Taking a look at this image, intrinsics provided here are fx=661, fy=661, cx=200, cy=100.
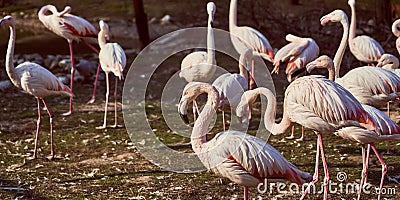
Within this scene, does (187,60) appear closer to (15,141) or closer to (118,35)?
(15,141)

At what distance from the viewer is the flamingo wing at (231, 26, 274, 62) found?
728 centimetres

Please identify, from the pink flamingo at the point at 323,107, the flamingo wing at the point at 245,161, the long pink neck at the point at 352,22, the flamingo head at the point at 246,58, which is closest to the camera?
the flamingo wing at the point at 245,161

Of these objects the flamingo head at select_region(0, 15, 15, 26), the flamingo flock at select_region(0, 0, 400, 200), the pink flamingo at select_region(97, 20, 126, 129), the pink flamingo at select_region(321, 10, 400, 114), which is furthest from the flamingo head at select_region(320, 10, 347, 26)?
the flamingo head at select_region(0, 15, 15, 26)

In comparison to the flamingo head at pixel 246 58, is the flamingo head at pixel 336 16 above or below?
above

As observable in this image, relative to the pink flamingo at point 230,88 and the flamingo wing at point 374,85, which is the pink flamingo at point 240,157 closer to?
the flamingo wing at point 374,85

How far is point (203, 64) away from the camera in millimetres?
6504

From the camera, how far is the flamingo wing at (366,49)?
296 inches

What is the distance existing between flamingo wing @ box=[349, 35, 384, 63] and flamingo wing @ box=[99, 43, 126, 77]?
8.64ft

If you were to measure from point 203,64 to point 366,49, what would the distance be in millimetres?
2141

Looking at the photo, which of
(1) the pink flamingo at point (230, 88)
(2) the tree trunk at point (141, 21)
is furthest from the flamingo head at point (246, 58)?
(2) the tree trunk at point (141, 21)

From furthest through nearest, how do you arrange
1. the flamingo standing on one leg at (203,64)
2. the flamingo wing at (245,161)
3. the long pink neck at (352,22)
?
the long pink neck at (352,22) < the flamingo standing on one leg at (203,64) < the flamingo wing at (245,161)

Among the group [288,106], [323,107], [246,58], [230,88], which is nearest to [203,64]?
[246,58]

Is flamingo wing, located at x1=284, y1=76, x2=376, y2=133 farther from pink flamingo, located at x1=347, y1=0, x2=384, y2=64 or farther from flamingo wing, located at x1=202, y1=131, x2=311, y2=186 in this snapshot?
pink flamingo, located at x1=347, y1=0, x2=384, y2=64

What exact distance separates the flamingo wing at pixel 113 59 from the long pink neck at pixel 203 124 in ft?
9.53
